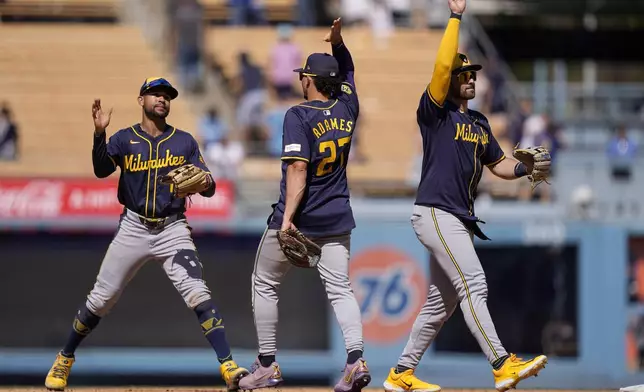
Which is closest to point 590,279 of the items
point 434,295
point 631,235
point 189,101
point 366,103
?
point 631,235

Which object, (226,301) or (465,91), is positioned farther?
(226,301)

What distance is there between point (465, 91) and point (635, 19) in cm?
1386

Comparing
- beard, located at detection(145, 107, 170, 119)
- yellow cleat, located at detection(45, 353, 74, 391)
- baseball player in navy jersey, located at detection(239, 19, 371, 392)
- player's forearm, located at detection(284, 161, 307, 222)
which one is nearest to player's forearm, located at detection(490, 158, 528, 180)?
baseball player in navy jersey, located at detection(239, 19, 371, 392)

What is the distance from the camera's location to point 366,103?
15.4 m

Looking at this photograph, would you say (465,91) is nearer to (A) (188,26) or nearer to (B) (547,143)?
(B) (547,143)

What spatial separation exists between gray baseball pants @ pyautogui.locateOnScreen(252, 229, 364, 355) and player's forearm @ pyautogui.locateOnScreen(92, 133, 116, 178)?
1030 millimetres

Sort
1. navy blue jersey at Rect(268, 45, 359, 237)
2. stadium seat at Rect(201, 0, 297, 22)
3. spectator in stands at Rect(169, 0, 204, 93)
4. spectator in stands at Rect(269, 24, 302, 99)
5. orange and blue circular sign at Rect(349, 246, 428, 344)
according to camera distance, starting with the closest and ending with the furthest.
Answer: navy blue jersey at Rect(268, 45, 359, 237) < orange and blue circular sign at Rect(349, 246, 428, 344) < spectator in stands at Rect(269, 24, 302, 99) < spectator in stands at Rect(169, 0, 204, 93) < stadium seat at Rect(201, 0, 297, 22)

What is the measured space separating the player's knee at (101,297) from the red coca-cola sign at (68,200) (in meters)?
5.57

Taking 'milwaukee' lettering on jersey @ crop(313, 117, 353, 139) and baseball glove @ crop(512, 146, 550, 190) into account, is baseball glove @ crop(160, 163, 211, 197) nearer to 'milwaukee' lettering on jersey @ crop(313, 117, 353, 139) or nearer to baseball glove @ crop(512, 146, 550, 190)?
'milwaukee' lettering on jersey @ crop(313, 117, 353, 139)

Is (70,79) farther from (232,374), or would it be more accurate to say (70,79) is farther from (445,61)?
(445,61)

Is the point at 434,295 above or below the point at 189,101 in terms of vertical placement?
below

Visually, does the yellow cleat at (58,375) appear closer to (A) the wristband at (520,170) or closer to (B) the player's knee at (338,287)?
(B) the player's knee at (338,287)

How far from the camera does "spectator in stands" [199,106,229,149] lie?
13.9 metres

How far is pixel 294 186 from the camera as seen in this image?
667 cm
